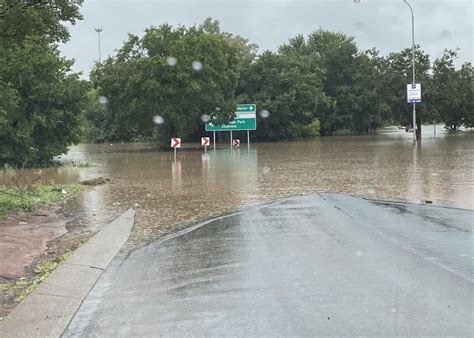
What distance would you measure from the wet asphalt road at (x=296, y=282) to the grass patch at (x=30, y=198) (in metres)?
4.23

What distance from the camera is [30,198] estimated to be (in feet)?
39.2

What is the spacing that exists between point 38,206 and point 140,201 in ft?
7.47

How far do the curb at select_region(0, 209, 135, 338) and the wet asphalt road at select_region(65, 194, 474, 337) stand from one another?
15 cm

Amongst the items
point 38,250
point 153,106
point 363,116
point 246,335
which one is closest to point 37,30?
point 38,250

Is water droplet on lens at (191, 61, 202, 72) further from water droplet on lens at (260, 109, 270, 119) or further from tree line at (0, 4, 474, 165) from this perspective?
water droplet on lens at (260, 109, 270, 119)

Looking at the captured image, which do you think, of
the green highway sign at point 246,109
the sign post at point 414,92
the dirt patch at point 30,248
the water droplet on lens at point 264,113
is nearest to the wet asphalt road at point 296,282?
the dirt patch at point 30,248

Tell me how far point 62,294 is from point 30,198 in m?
6.96

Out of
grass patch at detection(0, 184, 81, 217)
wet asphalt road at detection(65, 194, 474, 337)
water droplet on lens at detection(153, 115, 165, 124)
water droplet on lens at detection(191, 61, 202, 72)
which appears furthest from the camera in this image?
water droplet on lens at detection(153, 115, 165, 124)

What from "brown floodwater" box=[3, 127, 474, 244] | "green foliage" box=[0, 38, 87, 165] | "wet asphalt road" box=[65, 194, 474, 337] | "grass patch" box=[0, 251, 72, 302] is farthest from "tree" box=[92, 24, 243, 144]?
"grass patch" box=[0, 251, 72, 302]

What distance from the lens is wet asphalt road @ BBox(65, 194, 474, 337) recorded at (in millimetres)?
4496

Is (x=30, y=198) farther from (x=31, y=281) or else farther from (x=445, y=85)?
(x=445, y=85)

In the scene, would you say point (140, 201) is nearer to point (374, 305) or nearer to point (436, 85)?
point (374, 305)

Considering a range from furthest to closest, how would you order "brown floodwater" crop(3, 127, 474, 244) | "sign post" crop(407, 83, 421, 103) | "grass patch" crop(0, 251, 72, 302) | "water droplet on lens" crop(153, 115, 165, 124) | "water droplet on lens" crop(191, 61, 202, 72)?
"water droplet on lens" crop(153, 115, 165, 124) → "sign post" crop(407, 83, 421, 103) → "water droplet on lens" crop(191, 61, 202, 72) → "brown floodwater" crop(3, 127, 474, 244) → "grass patch" crop(0, 251, 72, 302)

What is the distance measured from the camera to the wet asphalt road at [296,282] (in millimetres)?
4496
